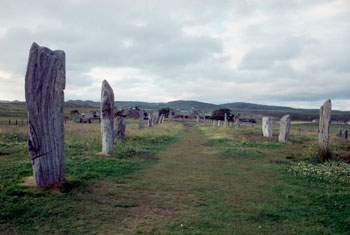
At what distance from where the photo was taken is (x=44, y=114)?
7.72 meters

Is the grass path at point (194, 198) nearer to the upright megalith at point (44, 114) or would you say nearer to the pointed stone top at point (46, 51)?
the upright megalith at point (44, 114)

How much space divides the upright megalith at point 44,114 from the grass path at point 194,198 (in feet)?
6.66

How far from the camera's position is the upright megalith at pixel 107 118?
13.9 meters

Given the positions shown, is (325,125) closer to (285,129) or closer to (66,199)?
(285,129)

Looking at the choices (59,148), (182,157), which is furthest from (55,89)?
(182,157)

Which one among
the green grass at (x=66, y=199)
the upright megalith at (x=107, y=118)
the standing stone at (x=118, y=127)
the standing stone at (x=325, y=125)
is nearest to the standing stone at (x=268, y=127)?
the standing stone at (x=325, y=125)

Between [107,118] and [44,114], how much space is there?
6.40 m

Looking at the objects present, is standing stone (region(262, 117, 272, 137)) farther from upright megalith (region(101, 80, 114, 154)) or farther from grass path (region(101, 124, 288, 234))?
upright megalith (region(101, 80, 114, 154))

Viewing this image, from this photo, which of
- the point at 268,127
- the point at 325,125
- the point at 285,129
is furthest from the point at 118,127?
the point at 268,127

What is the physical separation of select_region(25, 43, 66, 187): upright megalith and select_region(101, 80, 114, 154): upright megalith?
565cm

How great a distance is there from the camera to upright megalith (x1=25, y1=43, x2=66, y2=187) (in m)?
7.55

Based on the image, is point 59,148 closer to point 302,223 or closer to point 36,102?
point 36,102

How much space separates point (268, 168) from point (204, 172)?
3372 mm

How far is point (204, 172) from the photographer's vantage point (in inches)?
447
